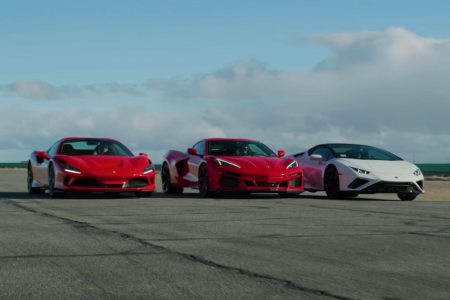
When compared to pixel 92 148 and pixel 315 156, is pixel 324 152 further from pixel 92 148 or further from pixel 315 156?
pixel 92 148

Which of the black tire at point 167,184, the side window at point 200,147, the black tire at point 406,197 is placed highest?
the side window at point 200,147

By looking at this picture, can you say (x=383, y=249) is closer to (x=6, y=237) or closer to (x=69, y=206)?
(x=6, y=237)

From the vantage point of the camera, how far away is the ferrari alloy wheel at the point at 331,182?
54.1 ft

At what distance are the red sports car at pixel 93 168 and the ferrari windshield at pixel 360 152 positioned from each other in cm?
433

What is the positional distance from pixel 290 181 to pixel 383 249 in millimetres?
8615

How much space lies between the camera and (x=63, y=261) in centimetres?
638

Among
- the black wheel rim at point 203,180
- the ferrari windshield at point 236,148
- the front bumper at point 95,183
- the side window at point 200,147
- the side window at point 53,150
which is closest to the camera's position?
the front bumper at point 95,183

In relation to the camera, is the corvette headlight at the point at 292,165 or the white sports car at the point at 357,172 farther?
the corvette headlight at the point at 292,165

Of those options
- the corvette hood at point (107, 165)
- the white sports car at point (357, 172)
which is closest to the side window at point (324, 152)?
Answer: the white sports car at point (357, 172)

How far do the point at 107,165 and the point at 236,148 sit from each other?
3.09 meters

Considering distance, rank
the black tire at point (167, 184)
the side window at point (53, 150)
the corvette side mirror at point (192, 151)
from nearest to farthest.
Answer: the corvette side mirror at point (192, 151), the side window at point (53, 150), the black tire at point (167, 184)

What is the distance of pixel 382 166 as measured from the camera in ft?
53.5

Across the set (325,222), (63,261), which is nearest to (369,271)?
(63,261)

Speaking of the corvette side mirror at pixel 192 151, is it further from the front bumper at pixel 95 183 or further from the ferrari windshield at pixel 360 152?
the ferrari windshield at pixel 360 152
